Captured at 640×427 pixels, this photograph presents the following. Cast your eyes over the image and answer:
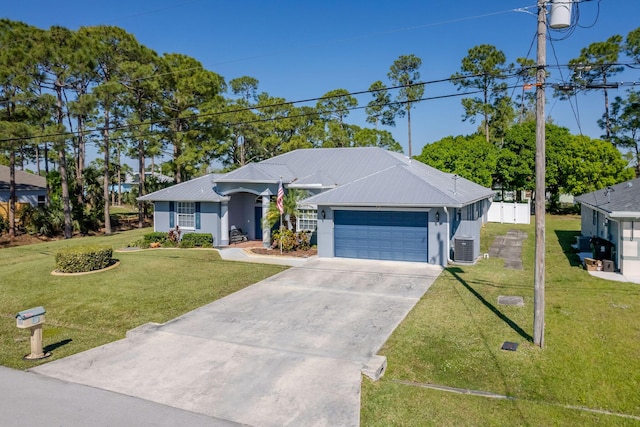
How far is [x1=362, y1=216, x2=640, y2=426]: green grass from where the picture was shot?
264 inches

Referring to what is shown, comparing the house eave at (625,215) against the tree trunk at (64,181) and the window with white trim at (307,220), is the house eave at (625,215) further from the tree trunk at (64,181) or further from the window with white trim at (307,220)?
the tree trunk at (64,181)

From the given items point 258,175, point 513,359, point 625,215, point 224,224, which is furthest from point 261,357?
point 224,224

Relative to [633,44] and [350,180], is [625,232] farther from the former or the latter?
[633,44]

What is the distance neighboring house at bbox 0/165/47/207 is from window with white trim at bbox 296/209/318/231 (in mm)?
26269

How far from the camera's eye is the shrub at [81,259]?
1653 centimetres

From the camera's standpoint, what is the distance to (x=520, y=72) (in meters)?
10.5

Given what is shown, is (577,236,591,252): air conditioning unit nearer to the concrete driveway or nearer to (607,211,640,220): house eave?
(607,211,640,220): house eave

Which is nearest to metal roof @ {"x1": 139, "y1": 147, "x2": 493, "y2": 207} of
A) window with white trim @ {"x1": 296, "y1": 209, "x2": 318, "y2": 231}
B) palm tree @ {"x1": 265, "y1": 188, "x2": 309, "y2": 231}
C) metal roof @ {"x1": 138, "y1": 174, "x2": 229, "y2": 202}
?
metal roof @ {"x1": 138, "y1": 174, "x2": 229, "y2": 202}

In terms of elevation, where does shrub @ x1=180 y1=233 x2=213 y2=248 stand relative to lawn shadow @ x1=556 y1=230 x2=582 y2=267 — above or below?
above

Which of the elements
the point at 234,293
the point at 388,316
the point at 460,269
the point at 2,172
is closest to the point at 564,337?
the point at 388,316

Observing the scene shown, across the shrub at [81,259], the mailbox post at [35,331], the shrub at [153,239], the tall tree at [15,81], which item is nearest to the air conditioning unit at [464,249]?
the shrub at [81,259]

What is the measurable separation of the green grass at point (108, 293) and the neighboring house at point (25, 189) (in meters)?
17.3

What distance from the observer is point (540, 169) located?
9102mm

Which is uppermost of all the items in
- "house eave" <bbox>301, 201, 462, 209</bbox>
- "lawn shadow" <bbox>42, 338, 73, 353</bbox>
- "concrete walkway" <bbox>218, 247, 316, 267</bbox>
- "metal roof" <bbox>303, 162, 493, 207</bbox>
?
"metal roof" <bbox>303, 162, 493, 207</bbox>
